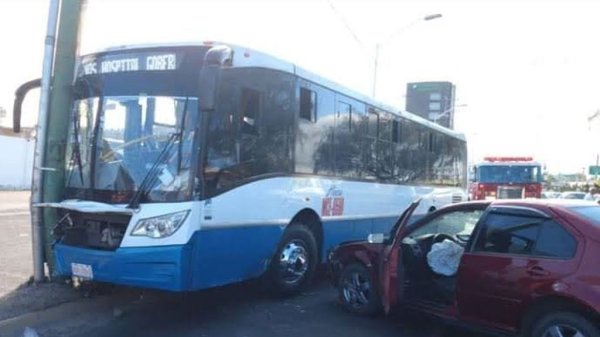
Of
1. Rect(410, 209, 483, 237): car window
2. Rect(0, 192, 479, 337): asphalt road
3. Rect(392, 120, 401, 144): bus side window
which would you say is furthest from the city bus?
Rect(392, 120, 401, 144): bus side window

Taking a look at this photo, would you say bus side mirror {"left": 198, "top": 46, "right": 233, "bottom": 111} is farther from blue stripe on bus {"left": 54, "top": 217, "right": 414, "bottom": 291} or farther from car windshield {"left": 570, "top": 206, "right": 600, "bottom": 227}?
car windshield {"left": 570, "top": 206, "right": 600, "bottom": 227}

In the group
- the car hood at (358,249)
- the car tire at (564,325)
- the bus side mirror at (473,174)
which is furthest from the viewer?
the bus side mirror at (473,174)

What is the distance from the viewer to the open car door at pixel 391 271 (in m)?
6.46

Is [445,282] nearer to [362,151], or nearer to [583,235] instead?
[583,235]

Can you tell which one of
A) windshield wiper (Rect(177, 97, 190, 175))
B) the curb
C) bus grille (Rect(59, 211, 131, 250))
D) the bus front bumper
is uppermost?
windshield wiper (Rect(177, 97, 190, 175))

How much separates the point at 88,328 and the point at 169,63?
293 centimetres

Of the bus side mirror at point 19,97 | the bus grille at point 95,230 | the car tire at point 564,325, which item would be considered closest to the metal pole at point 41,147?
the bus side mirror at point 19,97

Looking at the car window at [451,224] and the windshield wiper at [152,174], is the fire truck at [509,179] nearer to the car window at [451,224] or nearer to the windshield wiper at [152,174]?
the car window at [451,224]

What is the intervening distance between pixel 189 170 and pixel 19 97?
3138mm

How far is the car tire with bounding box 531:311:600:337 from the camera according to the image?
15.8 ft

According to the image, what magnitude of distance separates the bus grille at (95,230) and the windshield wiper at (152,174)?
8.4 inches

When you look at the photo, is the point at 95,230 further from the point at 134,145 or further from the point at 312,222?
the point at 312,222

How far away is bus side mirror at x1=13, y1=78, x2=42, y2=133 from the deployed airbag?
5.42 meters

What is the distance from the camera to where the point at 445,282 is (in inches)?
261
